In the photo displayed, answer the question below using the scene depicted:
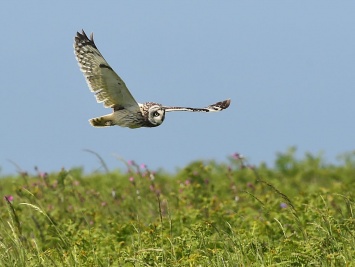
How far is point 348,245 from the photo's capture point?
6996 mm

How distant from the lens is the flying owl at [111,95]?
8648 mm

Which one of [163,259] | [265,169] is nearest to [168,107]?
[163,259]

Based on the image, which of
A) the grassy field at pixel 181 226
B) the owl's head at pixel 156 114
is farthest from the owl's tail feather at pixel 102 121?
the grassy field at pixel 181 226

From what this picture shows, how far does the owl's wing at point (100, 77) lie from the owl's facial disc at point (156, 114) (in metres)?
0.15

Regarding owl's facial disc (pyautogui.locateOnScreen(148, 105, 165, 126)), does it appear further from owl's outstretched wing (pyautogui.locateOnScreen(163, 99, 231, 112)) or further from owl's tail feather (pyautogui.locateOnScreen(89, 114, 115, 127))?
owl's tail feather (pyautogui.locateOnScreen(89, 114, 115, 127))

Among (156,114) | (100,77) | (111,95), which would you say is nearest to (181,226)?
(156,114)

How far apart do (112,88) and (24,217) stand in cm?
256

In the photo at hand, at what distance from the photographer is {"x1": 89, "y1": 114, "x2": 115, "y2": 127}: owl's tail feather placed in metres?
8.85

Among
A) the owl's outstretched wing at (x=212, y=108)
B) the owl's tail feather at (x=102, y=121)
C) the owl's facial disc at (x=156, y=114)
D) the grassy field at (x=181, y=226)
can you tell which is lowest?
the grassy field at (x=181, y=226)

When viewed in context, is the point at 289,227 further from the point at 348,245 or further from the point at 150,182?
the point at 150,182

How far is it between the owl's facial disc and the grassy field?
0.99 meters

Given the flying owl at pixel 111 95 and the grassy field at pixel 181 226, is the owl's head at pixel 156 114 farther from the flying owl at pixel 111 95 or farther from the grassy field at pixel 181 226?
the grassy field at pixel 181 226

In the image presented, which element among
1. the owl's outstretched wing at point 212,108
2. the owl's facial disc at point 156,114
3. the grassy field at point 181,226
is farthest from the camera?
the owl's outstretched wing at point 212,108

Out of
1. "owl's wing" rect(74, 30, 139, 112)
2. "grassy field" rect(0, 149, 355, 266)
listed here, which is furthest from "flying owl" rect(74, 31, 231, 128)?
"grassy field" rect(0, 149, 355, 266)
